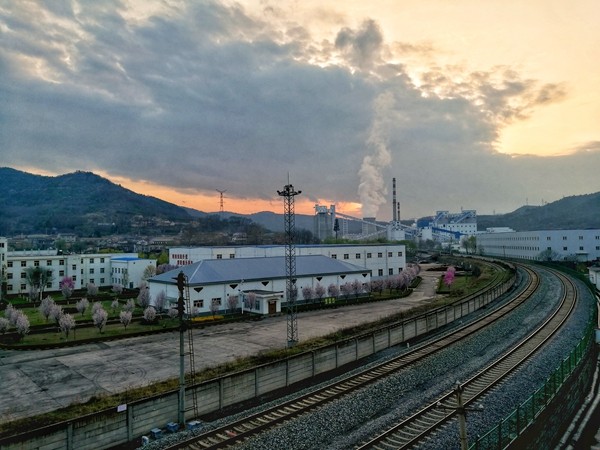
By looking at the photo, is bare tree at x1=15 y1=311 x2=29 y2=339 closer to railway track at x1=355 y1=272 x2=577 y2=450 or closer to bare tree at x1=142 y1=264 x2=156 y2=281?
railway track at x1=355 y1=272 x2=577 y2=450

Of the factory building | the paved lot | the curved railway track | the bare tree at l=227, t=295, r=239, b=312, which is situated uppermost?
the factory building

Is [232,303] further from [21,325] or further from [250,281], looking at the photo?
[21,325]

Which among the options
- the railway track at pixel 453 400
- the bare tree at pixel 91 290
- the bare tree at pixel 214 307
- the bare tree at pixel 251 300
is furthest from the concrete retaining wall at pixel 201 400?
the bare tree at pixel 91 290

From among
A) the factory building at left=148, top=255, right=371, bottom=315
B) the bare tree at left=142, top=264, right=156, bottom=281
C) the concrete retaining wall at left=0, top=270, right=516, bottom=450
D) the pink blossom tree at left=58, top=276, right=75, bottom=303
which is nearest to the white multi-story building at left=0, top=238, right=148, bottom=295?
the bare tree at left=142, top=264, right=156, bottom=281

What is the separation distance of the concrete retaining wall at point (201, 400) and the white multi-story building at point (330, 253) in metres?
41.0

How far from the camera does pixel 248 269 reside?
51.8 m

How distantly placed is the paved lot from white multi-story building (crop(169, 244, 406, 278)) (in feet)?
90.7

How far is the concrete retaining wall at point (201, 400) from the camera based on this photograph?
13518mm

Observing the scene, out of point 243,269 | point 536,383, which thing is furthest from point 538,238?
point 536,383

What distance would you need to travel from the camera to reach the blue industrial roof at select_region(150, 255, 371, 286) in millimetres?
47219

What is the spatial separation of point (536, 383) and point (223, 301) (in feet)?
111

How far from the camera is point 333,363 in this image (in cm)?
2392

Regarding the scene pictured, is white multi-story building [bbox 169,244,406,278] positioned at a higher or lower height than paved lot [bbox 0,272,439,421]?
higher

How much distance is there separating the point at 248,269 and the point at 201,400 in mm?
34414
